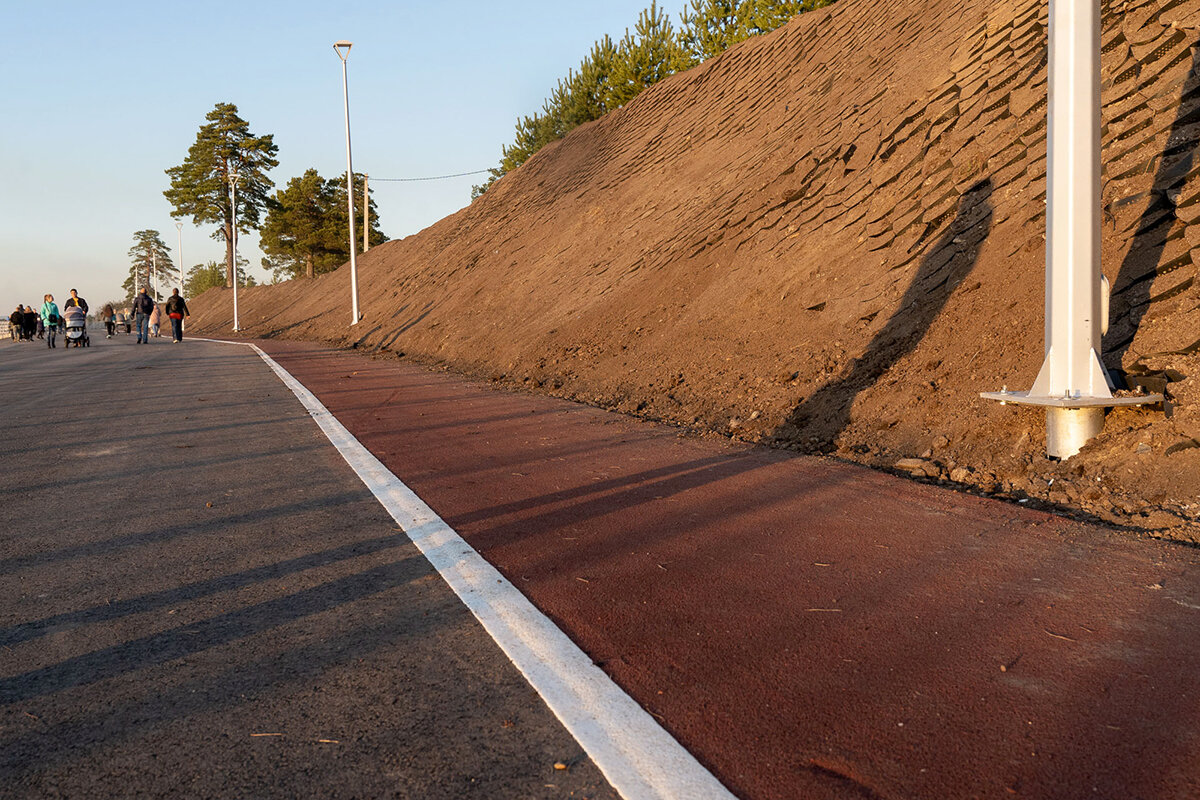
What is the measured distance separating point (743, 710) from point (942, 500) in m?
3.39

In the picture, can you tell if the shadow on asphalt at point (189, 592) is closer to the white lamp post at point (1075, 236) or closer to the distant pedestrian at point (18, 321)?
the white lamp post at point (1075, 236)

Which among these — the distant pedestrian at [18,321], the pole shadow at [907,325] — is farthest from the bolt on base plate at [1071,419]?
the distant pedestrian at [18,321]

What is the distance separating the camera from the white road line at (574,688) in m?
2.41

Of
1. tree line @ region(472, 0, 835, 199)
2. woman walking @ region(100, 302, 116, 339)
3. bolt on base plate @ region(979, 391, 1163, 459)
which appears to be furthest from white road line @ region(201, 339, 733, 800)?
woman walking @ region(100, 302, 116, 339)

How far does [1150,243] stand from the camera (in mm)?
7230

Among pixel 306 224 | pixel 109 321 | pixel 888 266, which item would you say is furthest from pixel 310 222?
pixel 888 266

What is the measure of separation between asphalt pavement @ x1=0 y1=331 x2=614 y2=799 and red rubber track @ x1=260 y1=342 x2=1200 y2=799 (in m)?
0.49

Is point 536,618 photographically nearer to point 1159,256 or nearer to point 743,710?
point 743,710

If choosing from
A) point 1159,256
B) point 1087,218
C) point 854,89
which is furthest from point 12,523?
point 854,89

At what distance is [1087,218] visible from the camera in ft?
20.1

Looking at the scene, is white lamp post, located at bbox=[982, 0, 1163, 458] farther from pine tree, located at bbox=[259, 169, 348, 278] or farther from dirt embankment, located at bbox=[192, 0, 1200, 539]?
pine tree, located at bbox=[259, 169, 348, 278]

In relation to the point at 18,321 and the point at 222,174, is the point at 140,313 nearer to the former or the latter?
the point at 18,321

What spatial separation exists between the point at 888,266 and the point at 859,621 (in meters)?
7.90

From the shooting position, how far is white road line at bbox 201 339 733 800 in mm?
2408
